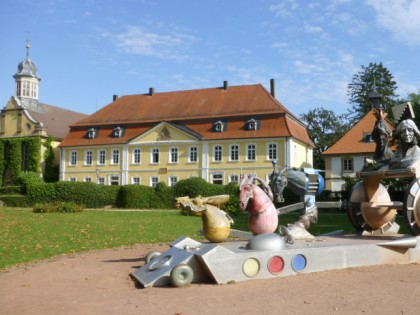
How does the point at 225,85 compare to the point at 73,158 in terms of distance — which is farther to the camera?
the point at 73,158

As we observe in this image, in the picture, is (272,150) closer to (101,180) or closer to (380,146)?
(101,180)

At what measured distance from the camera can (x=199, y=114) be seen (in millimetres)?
46469

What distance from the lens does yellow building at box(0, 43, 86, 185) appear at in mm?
54438

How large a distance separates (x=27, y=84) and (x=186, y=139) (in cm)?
2854

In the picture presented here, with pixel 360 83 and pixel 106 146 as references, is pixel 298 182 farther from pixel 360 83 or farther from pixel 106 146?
pixel 360 83

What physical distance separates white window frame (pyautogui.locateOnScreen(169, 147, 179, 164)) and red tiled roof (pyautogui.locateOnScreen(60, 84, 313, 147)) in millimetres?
2525

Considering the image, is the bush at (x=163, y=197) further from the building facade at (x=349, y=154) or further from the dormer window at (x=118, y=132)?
the building facade at (x=349, y=154)

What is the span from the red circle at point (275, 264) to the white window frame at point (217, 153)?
37.2 metres

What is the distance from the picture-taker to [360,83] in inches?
2338

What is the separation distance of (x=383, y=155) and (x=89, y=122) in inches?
1730

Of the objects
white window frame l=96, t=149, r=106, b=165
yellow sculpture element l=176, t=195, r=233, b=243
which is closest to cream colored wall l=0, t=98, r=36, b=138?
white window frame l=96, t=149, r=106, b=165

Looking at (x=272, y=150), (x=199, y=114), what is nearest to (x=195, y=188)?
(x=272, y=150)

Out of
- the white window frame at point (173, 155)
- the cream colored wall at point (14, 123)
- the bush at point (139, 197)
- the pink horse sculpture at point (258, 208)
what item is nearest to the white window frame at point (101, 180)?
the white window frame at point (173, 155)

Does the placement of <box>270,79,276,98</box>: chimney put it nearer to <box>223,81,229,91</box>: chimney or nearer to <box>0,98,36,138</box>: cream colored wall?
<box>223,81,229,91</box>: chimney
